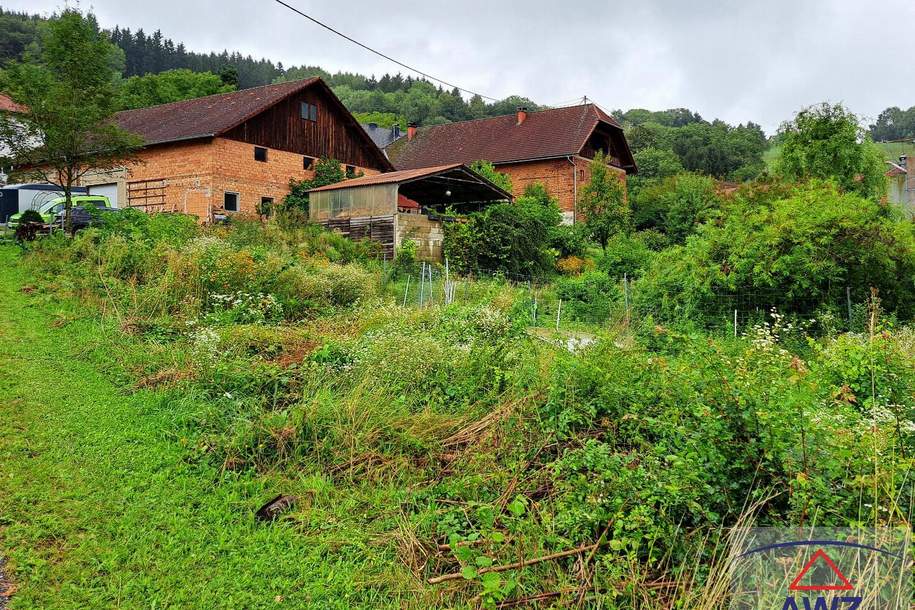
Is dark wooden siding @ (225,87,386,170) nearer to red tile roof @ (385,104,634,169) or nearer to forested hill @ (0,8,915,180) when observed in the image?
red tile roof @ (385,104,634,169)

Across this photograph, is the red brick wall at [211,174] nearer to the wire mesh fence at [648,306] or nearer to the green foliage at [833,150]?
the wire mesh fence at [648,306]

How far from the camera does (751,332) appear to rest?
8.78 metres

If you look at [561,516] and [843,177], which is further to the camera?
[843,177]

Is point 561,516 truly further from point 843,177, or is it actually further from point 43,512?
point 843,177

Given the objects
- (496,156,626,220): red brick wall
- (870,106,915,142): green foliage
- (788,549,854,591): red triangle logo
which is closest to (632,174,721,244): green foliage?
(496,156,626,220): red brick wall

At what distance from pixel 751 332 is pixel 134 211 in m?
15.7

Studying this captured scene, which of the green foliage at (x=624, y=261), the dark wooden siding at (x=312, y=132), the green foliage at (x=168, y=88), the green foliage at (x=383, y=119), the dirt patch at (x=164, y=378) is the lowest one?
the dirt patch at (x=164, y=378)

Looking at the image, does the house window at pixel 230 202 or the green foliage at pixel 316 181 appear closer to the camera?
the house window at pixel 230 202

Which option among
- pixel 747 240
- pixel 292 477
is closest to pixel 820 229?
pixel 747 240

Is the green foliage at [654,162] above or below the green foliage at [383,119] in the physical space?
below

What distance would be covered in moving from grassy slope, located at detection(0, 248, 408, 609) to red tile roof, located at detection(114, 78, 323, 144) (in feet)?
77.1

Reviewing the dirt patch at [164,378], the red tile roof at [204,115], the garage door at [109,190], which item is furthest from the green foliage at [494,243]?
the garage door at [109,190]

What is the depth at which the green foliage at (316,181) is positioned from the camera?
95.0 ft

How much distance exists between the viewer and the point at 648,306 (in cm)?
1486
